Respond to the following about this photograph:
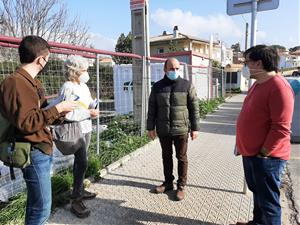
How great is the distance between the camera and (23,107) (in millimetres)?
2227

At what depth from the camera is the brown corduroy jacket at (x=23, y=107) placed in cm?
222

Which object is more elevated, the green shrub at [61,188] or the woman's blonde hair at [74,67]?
the woman's blonde hair at [74,67]

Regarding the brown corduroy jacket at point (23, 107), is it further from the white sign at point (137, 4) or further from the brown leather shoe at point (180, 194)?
the white sign at point (137, 4)

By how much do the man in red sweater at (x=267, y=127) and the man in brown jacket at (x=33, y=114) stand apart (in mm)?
1693

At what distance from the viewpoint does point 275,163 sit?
9.77 ft

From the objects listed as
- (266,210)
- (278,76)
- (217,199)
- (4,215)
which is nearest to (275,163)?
(266,210)

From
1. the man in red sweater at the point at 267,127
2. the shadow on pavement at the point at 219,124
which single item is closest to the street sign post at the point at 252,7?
the man in red sweater at the point at 267,127

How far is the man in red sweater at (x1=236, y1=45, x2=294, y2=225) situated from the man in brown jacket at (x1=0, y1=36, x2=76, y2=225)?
5.55ft

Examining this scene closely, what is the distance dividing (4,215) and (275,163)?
2.86m

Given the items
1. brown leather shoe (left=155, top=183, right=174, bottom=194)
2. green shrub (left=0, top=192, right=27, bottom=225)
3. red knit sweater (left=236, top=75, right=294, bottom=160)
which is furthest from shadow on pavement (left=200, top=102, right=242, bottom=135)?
green shrub (left=0, top=192, right=27, bottom=225)

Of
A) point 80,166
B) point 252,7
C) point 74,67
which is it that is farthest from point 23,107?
point 252,7

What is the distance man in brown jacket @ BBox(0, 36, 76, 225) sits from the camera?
2.23 metres

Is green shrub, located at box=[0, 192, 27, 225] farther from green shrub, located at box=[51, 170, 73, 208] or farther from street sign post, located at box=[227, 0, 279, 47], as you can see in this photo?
street sign post, located at box=[227, 0, 279, 47]

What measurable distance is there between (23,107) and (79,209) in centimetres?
192
